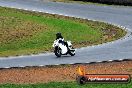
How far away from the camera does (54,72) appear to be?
77.9ft

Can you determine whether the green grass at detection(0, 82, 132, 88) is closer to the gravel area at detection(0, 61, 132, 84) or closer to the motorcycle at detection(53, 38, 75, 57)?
the gravel area at detection(0, 61, 132, 84)

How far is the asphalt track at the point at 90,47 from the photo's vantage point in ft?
87.2

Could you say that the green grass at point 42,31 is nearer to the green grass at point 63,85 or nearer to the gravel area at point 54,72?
the gravel area at point 54,72

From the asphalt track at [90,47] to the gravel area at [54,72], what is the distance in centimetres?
107

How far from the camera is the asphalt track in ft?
87.2

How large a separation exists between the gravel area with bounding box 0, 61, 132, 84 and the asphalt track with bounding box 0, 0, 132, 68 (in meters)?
1.07

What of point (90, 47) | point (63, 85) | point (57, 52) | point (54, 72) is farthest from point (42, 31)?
point (63, 85)

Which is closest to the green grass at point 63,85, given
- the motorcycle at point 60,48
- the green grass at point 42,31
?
the motorcycle at point 60,48

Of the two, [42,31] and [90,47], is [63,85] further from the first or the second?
[42,31]

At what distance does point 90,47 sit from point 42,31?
6.08 meters

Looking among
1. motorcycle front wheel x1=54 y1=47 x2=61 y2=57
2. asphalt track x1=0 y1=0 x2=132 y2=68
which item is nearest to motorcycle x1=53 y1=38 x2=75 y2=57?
motorcycle front wheel x1=54 y1=47 x2=61 y2=57

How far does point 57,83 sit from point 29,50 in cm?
949

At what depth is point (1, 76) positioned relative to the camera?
23391 millimetres

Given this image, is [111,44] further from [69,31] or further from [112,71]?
[112,71]
